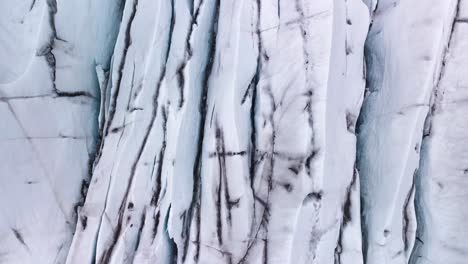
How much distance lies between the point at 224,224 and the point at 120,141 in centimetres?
25

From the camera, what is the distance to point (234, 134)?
823mm

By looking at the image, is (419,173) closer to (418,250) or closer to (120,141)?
(418,250)

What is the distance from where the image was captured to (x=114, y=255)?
2.69 ft

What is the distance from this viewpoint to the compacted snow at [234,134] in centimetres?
82

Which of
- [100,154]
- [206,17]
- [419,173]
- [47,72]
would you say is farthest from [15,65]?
[419,173]

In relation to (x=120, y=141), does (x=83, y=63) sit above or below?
above

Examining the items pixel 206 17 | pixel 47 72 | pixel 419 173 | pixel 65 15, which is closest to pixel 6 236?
pixel 47 72

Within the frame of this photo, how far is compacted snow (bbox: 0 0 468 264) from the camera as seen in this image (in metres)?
0.82

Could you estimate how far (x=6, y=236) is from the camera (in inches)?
33.3

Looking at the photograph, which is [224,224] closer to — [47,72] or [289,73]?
[289,73]

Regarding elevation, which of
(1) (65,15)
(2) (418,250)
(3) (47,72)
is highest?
(1) (65,15)

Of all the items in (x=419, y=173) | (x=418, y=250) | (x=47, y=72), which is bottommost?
(x=418, y=250)

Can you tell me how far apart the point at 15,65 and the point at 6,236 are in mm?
322

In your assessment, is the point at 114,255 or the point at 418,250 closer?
the point at 114,255
